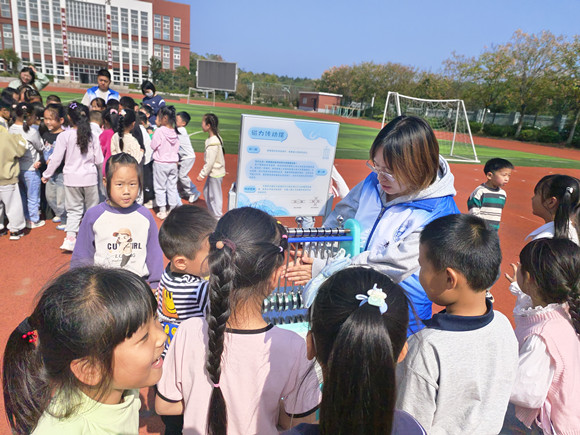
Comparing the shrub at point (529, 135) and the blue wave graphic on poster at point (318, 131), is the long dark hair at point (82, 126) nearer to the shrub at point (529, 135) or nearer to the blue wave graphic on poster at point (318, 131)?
the blue wave graphic on poster at point (318, 131)

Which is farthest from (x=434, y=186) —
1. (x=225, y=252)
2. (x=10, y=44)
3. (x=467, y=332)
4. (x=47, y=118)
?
(x=10, y=44)

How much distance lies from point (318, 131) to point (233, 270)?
242 cm

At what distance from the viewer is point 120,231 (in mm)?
2857

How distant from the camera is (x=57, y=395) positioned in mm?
1288

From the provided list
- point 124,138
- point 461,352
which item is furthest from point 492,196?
point 124,138

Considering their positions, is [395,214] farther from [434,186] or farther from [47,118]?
[47,118]

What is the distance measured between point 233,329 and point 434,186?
1369mm

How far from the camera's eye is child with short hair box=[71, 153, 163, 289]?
2.80 meters

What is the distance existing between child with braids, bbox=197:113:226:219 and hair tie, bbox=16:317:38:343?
498cm

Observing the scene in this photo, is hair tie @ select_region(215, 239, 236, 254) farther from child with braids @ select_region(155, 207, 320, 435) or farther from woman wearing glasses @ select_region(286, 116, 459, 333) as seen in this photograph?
woman wearing glasses @ select_region(286, 116, 459, 333)

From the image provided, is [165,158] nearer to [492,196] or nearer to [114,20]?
[492,196]

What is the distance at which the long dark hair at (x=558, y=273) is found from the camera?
2.00 metres

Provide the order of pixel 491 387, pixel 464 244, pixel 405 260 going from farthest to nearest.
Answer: pixel 405 260
pixel 464 244
pixel 491 387

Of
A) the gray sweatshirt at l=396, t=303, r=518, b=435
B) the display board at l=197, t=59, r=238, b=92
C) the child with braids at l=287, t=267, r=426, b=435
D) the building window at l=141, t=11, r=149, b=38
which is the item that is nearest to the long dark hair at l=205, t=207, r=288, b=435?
the child with braids at l=287, t=267, r=426, b=435
